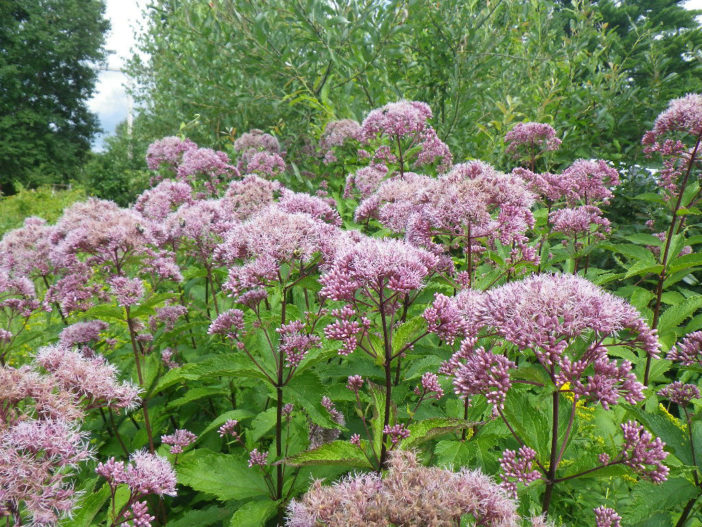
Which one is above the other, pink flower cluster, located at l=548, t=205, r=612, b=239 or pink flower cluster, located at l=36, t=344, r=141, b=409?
pink flower cluster, located at l=548, t=205, r=612, b=239

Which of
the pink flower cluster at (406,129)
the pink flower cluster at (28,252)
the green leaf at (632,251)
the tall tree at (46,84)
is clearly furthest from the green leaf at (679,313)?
the tall tree at (46,84)

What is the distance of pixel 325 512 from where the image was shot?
4.41 feet

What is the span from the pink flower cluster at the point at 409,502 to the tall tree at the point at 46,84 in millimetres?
42313

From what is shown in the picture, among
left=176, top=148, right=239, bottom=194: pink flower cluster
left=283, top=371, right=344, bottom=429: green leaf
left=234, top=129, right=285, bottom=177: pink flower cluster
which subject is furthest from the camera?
left=234, top=129, right=285, bottom=177: pink flower cluster

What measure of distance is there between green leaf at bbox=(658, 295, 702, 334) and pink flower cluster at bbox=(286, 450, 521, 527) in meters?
2.41

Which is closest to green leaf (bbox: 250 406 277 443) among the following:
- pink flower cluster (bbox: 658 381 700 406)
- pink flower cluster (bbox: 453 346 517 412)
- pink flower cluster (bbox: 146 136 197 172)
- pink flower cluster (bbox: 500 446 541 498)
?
pink flower cluster (bbox: 453 346 517 412)

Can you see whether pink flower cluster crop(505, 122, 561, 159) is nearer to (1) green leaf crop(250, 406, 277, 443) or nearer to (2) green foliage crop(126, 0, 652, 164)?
(2) green foliage crop(126, 0, 652, 164)

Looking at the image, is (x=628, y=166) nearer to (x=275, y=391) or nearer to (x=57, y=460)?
(x=275, y=391)

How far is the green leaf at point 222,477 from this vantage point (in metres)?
2.36

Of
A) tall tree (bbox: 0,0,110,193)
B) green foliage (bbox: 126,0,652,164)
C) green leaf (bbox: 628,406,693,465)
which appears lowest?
green leaf (bbox: 628,406,693,465)

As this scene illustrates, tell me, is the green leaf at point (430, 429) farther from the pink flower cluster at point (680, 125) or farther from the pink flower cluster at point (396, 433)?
the pink flower cluster at point (680, 125)

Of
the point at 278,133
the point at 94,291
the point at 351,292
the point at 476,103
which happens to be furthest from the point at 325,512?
the point at 278,133

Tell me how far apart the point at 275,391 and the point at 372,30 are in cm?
→ 501

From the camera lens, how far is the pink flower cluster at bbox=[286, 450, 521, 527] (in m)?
1.26
